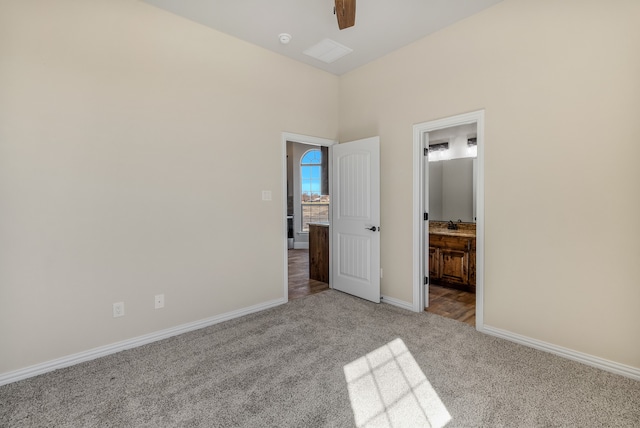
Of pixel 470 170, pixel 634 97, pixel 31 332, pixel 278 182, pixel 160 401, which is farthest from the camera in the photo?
pixel 470 170

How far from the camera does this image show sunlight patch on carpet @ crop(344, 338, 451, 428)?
1735 mm

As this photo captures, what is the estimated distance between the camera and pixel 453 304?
12.0 feet

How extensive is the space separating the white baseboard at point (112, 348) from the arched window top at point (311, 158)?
16.4 feet

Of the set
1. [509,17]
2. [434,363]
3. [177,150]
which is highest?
[509,17]

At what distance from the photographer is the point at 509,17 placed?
2.62m

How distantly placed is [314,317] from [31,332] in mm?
2290

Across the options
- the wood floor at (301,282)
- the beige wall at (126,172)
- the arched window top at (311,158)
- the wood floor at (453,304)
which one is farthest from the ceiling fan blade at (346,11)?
the arched window top at (311,158)

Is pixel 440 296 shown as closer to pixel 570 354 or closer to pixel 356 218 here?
pixel 356 218

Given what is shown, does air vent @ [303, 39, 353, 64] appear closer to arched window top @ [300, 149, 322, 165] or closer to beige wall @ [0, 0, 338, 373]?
beige wall @ [0, 0, 338, 373]

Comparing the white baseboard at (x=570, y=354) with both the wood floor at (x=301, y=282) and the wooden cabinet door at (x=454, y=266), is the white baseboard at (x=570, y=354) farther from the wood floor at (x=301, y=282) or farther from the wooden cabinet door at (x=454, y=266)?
the wood floor at (x=301, y=282)

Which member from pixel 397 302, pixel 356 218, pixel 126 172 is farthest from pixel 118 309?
pixel 397 302

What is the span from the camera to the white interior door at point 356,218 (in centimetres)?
368

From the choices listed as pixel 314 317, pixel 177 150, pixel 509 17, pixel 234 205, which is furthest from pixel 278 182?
pixel 509 17

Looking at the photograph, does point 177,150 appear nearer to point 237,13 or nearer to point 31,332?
point 237,13
